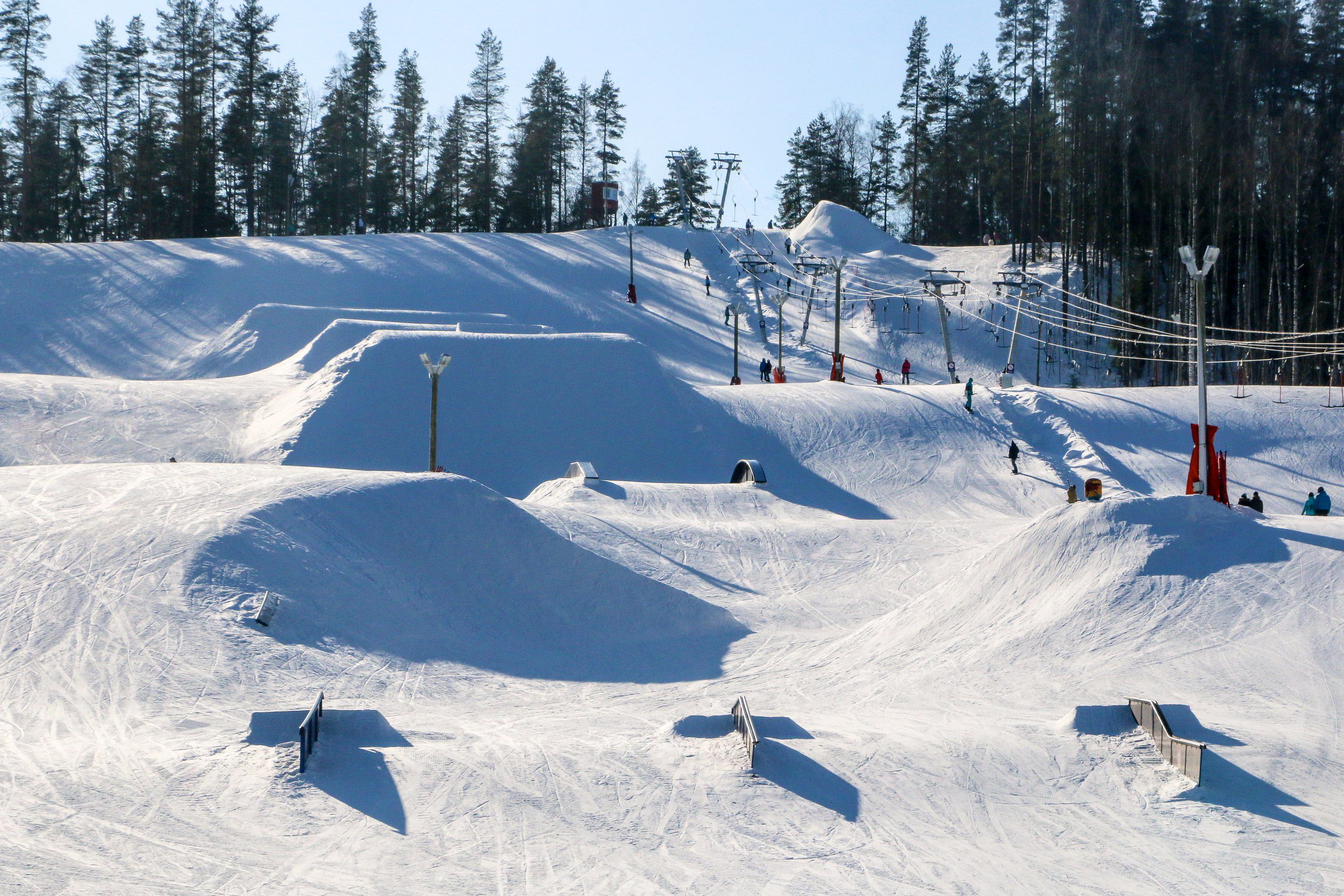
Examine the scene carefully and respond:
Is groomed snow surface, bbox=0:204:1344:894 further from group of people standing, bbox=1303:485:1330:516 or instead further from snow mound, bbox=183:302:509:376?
snow mound, bbox=183:302:509:376

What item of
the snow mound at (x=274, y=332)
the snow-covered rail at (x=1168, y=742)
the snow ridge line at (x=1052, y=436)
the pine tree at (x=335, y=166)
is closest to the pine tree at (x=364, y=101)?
the pine tree at (x=335, y=166)

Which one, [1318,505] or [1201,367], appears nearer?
[1201,367]

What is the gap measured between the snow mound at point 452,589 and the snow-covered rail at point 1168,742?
5.31 meters

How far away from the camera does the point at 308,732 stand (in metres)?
8.65

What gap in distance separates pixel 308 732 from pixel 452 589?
5.60 meters

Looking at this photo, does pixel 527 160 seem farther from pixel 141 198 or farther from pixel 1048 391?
pixel 1048 391

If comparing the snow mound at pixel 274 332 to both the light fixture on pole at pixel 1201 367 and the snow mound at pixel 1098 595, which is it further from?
the snow mound at pixel 1098 595

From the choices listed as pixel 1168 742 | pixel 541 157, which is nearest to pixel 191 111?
pixel 541 157

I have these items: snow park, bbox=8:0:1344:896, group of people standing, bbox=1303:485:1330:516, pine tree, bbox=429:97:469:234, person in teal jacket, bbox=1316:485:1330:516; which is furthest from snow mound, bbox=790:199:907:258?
person in teal jacket, bbox=1316:485:1330:516

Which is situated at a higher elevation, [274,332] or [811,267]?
[811,267]

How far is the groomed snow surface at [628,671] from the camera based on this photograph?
24.9 feet

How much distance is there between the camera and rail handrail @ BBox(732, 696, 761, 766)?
8.89m

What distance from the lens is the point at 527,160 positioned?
63.3 m

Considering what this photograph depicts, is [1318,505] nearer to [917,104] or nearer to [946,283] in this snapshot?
[946,283]
